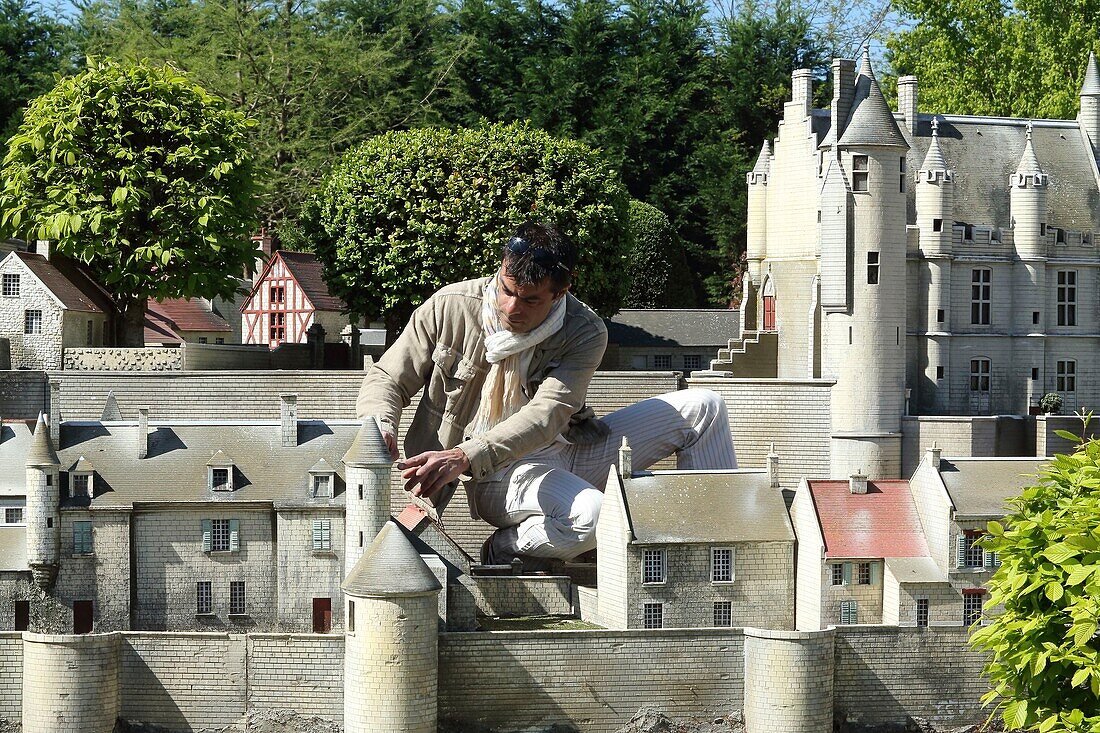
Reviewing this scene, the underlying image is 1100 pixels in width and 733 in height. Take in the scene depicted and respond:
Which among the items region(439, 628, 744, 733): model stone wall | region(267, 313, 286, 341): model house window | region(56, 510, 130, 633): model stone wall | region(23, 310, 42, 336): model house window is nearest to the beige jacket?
region(439, 628, 744, 733): model stone wall

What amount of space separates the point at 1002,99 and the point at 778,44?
791 cm

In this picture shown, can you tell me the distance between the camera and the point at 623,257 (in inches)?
1746

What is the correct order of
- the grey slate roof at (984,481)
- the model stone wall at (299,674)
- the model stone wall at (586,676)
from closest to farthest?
the model stone wall at (586,676)
the model stone wall at (299,674)
the grey slate roof at (984,481)

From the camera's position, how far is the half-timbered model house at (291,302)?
53.6 meters

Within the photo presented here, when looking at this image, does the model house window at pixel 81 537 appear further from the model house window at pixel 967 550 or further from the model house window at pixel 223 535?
the model house window at pixel 967 550

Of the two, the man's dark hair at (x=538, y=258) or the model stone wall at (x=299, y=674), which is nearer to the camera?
the man's dark hair at (x=538, y=258)

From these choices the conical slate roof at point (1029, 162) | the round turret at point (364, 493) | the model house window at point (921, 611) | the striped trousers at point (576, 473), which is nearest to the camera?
the striped trousers at point (576, 473)

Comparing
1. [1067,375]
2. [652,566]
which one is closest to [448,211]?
[1067,375]

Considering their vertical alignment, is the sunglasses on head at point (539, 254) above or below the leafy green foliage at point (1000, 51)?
below

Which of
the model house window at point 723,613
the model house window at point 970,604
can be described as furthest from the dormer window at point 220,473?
the model house window at point 970,604

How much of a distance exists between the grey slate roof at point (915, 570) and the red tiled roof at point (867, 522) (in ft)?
0.42

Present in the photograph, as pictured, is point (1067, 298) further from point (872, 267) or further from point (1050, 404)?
point (872, 267)

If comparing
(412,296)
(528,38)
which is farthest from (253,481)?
(528,38)

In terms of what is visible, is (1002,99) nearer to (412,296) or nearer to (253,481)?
(412,296)
